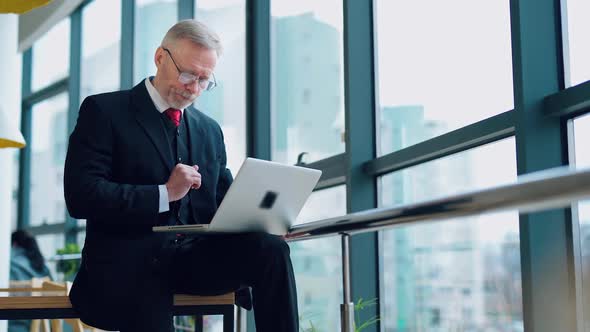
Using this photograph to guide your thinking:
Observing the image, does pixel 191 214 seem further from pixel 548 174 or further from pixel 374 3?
pixel 374 3

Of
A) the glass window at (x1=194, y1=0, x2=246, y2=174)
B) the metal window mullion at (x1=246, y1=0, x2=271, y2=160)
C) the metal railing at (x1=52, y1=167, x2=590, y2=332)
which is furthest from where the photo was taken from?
the glass window at (x1=194, y1=0, x2=246, y2=174)

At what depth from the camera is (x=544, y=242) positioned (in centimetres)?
219

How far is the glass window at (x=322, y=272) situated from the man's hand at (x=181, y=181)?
1552mm

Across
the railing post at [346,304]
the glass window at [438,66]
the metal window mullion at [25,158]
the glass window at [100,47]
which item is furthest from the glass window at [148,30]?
the railing post at [346,304]

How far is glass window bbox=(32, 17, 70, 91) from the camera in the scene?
8.23 meters

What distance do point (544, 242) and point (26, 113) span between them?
8227 millimetres

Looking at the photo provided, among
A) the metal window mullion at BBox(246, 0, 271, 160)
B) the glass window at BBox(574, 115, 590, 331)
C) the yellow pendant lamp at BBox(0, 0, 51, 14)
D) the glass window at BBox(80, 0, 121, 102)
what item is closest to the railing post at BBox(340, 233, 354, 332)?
the glass window at BBox(574, 115, 590, 331)

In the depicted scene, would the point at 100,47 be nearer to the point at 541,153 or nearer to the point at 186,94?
the point at 186,94

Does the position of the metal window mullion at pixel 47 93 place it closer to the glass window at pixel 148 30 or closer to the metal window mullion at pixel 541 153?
the glass window at pixel 148 30

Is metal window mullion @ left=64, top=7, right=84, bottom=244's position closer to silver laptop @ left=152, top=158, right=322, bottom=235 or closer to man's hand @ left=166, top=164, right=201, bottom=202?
man's hand @ left=166, top=164, right=201, bottom=202

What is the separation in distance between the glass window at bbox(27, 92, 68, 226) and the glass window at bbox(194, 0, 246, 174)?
322 cm

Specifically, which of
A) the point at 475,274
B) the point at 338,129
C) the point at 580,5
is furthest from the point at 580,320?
the point at 338,129

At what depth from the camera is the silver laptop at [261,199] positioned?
5.90ft

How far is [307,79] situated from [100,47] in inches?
152
